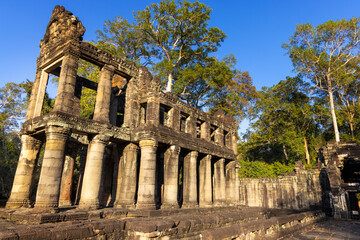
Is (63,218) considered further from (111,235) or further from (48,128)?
(48,128)

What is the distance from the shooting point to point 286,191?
21578 millimetres

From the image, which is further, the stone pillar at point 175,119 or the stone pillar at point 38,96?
the stone pillar at point 175,119

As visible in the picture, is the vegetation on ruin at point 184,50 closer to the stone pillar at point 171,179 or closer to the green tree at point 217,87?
the green tree at point 217,87

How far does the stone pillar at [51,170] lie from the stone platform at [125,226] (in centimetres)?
61

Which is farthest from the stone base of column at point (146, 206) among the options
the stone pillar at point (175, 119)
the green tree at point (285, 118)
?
the green tree at point (285, 118)

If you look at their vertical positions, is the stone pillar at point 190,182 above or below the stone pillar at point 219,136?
below

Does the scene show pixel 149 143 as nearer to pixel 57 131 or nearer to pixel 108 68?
pixel 57 131

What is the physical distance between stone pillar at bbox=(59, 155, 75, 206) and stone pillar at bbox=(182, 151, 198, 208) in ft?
22.0

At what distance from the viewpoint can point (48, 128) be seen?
9031 millimetres

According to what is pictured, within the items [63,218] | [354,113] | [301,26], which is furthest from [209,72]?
[354,113]

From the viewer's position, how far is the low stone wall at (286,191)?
65.7 ft

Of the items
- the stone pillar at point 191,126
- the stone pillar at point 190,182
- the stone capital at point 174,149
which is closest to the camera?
the stone capital at point 174,149

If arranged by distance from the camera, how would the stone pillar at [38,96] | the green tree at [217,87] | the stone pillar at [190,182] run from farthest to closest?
1. the green tree at [217,87]
2. the stone pillar at [190,182]
3. the stone pillar at [38,96]

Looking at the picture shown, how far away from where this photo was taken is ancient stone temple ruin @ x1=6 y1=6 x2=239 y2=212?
9.35 meters
